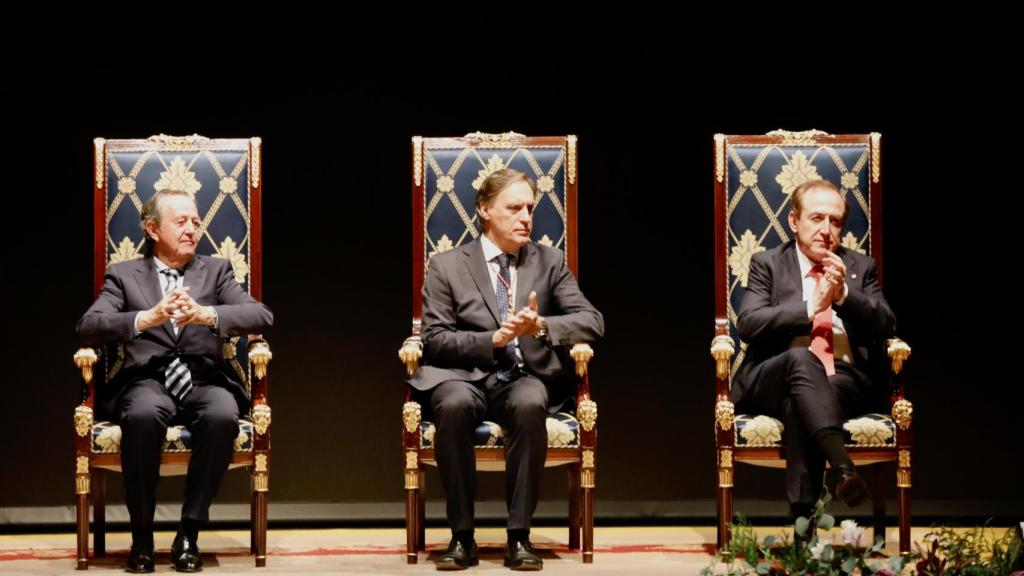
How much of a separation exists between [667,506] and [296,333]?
1501 mm

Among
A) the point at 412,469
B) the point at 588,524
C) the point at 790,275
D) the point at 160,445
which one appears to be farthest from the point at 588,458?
the point at 160,445

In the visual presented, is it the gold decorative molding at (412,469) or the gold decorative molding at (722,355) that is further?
the gold decorative molding at (722,355)

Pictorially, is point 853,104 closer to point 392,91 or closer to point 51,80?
point 392,91

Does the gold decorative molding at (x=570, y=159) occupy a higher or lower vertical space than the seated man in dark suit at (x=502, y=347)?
higher

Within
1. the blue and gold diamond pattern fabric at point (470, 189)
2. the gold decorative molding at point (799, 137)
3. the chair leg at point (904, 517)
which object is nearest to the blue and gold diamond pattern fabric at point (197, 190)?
the blue and gold diamond pattern fabric at point (470, 189)

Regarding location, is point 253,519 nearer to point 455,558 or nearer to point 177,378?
point 177,378

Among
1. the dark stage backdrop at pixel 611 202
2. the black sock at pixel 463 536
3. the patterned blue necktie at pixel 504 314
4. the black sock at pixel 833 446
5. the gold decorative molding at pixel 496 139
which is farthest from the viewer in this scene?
the dark stage backdrop at pixel 611 202

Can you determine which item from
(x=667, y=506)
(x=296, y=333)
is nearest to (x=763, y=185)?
(x=667, y=506)

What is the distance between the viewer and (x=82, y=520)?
4.14 m

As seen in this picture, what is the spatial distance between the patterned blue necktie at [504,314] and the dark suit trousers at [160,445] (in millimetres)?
796

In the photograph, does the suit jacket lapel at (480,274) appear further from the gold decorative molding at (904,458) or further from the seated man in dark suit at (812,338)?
the gold decorative molding at (904,458)

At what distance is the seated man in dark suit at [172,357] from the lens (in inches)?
161

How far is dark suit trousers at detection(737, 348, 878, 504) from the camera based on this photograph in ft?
13.5

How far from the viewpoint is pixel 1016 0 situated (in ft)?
17.3
